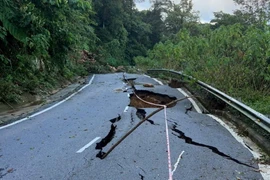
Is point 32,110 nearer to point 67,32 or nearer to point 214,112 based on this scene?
point 67,32

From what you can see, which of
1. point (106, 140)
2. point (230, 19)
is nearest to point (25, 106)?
point (106, 140)

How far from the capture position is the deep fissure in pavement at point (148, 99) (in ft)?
31.4

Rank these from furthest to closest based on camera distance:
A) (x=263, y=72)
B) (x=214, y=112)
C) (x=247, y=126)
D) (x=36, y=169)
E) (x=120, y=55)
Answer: (x=120, y=55)
(x=263, y=72)
(x=214, y=112)
(x=247, y=126)
(x=36, y=169)

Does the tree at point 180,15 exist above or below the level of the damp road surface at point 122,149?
above

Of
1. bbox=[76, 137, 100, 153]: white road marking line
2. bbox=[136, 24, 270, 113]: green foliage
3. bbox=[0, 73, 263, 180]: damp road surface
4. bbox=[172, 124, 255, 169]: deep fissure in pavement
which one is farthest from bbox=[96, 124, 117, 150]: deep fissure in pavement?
bbox=[136, 24, 270, 113]: green foliage

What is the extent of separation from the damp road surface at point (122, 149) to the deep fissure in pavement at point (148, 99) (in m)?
1.28

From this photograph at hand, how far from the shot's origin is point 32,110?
30.5 ft

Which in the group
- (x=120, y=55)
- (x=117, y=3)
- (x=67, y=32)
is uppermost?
(x=117, y=3)

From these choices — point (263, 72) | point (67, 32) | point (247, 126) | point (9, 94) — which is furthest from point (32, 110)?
point (263, 72)

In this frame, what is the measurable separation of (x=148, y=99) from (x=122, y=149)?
587 cm

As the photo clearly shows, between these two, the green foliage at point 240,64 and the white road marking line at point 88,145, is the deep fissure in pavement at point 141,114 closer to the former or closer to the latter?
the white road marking line at point 88,145

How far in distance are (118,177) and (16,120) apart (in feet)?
16.2

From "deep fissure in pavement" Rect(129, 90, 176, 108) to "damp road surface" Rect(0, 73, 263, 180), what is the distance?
4.19 feet

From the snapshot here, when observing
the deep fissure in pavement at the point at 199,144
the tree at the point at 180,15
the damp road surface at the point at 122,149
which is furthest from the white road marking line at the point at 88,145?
the tree at the point at 180,15
